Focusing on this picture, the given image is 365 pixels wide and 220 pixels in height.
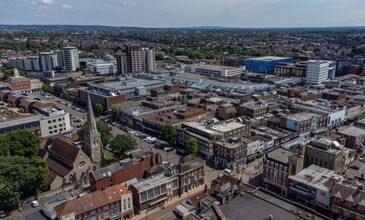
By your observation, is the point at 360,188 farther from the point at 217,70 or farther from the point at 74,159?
the point at 217,70

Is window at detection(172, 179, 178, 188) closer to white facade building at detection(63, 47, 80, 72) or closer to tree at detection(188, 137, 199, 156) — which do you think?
tree at detection(188, 137, 199, 156)

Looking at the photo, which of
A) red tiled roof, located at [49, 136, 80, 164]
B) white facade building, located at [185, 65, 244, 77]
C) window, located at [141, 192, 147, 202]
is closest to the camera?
window, located at [141, 192, 147, 202]

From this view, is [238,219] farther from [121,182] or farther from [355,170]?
[355,170]

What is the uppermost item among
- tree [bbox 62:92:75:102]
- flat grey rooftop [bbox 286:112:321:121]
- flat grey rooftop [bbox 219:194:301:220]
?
flat grey rooftop [bbox 286:112:321:121]

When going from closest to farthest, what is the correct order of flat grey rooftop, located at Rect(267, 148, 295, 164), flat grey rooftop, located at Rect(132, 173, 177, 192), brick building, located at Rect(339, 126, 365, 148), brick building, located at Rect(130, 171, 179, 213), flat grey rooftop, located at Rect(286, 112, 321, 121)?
1. brick building, located at Rect(130, 171, 179, 213)
2. flat grey rooftop, located at Rect(132, 173, 177, 192)
3. flat grey rooftop, located at Rect(267, 148, 295, 164)
4. brick building, located at Rect(339, 126, 365, 148)
5. flat grey rooftop, located at Rect(286, 112, 321, 121)

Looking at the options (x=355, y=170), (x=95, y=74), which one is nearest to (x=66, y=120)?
(x=355, y=170)

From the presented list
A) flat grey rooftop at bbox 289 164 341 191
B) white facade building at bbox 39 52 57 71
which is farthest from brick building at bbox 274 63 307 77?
white facade building at bbox 39 52 57 71

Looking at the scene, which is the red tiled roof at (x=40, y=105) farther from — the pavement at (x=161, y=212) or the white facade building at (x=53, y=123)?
the pavement at (x=161, y=212)
